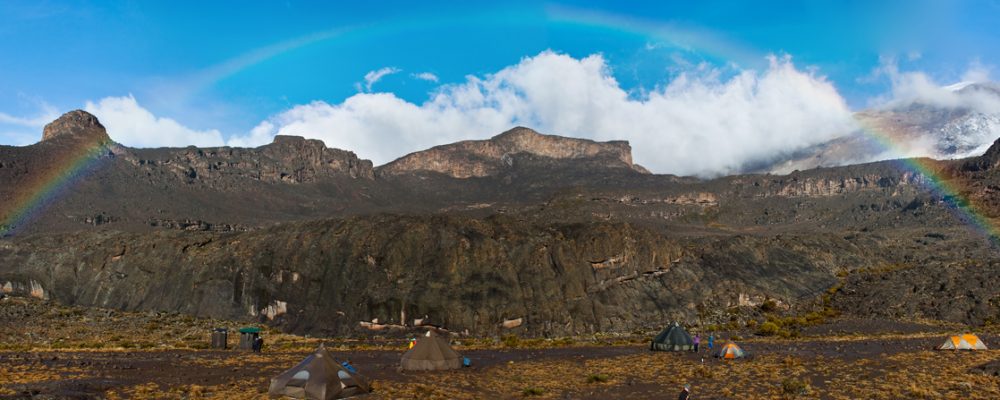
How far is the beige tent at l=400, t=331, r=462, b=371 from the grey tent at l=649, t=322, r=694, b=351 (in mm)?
14928

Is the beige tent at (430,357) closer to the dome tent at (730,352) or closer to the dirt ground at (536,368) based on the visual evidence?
the dirt ground at (536,368)

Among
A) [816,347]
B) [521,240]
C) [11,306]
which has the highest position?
[521,240]

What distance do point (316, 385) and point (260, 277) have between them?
44244 millimetres

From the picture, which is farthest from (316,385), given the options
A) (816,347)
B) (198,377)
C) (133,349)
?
(816,347)

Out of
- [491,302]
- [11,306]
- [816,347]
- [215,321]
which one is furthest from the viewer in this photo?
[11,306]

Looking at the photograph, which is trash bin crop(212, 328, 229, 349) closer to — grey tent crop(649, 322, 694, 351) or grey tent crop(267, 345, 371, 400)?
grey tent crop(267, 345, 371, 400)

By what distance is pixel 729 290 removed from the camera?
72.9 metres

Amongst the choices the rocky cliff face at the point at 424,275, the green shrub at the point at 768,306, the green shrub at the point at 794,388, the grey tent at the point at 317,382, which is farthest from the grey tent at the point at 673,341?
the green shrub at the point at 768,306

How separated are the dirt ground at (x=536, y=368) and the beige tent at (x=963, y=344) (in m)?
1.06

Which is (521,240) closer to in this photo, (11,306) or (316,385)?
(316,385)

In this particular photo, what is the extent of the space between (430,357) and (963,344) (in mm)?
31051

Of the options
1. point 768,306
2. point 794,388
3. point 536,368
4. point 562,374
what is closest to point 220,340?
point 536,368

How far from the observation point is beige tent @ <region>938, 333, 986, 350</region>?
137 ft

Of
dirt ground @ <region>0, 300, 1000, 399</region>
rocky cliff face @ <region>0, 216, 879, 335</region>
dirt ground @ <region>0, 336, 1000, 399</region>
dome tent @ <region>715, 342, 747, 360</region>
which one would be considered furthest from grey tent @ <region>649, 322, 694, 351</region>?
rocky cliff face @ <region>0, 216, 879, 335</region>
